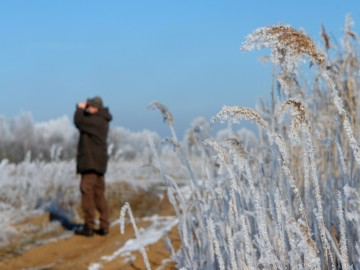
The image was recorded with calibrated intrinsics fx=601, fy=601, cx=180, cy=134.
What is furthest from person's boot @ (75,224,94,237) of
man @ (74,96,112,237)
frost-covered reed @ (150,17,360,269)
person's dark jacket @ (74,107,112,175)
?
frost-covered reed @ (150,17,360,269)

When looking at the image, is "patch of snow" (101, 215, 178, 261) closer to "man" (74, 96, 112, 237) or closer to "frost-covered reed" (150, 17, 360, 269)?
"man" (74, 96, 112, 237)

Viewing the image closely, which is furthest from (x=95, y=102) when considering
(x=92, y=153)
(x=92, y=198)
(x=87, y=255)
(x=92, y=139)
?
(x=87, y=255)

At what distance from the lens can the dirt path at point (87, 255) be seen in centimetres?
501

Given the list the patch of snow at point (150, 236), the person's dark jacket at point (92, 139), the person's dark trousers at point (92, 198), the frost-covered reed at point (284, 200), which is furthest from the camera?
the person's dark trousers at point (92, 198)

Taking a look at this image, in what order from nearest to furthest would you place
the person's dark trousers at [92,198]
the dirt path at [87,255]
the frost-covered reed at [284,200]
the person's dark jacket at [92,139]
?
1. the frost-covered reed at [284,200]
2. the dirt path at [87,255]
3. the person's dark jacket at [92,139]
4. the person's dark trousers at [92,198]

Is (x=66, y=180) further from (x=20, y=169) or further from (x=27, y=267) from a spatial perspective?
(x=27, y=267)

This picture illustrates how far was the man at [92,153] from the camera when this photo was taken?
25.9 feet

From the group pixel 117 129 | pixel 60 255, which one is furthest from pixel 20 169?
pixel 117 129

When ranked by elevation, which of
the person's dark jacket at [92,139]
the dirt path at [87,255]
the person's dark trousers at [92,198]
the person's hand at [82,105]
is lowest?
the dirt path at [87,255]

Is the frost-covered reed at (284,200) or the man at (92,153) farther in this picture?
the man at (92,153)

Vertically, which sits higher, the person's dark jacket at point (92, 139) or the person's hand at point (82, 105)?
the person's hand at point (82, 105)

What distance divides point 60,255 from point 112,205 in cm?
351

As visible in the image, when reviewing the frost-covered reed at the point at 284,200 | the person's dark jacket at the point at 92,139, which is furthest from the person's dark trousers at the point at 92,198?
the frost-covered reed at the point at 284,200

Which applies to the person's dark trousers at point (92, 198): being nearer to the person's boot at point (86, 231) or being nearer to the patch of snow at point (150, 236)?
the person's boot at point (86, 231)
